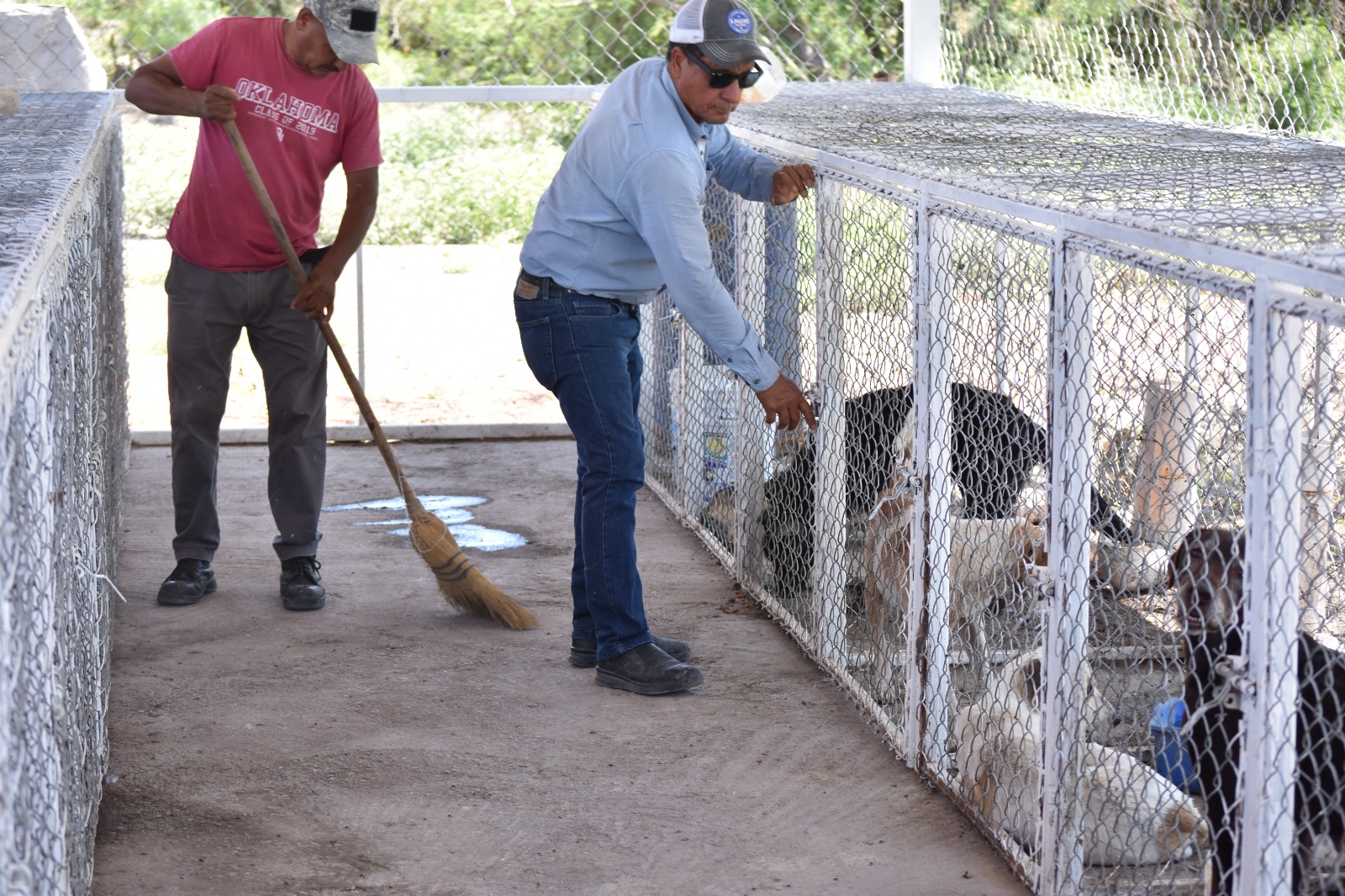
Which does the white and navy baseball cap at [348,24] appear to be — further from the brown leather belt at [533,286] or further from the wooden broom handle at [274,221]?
the brown leather belt at [533,286]

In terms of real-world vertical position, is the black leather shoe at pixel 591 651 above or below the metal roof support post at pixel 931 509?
below

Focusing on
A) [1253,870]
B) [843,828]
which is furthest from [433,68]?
[1253,870]

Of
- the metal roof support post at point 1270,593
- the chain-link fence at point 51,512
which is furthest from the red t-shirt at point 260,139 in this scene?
the metal roof support post at point 1270,593

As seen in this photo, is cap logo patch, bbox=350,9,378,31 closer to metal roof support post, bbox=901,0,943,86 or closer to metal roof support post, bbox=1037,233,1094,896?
metal roof support post, bbox=1037,233,1094,896

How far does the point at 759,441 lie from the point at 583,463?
0.94 meters

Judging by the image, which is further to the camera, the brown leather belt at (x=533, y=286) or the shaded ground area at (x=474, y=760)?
the brown leather belt at (x=533, y=286)

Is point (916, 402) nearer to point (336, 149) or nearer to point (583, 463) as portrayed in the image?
point (583, 463)

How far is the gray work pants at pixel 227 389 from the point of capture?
472cm

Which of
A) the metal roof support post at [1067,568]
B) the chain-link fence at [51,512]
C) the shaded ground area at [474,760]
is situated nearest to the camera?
the chain-link fence at [51,512]

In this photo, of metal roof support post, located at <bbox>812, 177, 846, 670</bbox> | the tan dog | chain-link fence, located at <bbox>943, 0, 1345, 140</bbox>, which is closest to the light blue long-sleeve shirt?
metal roof support post, located at <bbox>812, 177, 846, 670</bbox>

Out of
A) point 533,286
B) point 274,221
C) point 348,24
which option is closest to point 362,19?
point 348,24

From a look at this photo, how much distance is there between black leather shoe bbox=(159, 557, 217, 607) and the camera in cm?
484

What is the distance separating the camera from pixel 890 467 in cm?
407

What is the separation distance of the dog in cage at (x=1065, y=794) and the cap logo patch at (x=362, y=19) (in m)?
2.64
